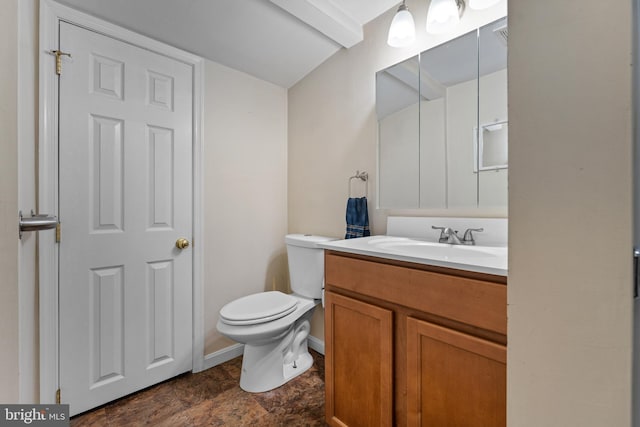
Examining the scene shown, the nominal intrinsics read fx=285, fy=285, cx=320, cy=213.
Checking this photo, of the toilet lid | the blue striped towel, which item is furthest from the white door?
the blue striped towel

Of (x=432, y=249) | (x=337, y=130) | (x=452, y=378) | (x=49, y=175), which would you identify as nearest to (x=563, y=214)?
(x=452, y=378)

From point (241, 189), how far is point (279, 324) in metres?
0.95

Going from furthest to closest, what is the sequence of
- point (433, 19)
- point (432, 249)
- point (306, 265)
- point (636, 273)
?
point (306, 265)
point (433, 19)
point (432, 249)
point (636, 273)

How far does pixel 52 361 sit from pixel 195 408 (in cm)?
69

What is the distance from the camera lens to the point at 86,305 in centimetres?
142

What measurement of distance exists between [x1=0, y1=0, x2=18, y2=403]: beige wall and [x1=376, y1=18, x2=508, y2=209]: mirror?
1.46 metres

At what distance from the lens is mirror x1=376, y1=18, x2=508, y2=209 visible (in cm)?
125

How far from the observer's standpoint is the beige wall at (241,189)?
1.85 metres

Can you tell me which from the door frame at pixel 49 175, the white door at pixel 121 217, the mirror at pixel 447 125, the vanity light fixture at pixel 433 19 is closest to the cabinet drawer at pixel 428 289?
the mirror at pixel 447 125

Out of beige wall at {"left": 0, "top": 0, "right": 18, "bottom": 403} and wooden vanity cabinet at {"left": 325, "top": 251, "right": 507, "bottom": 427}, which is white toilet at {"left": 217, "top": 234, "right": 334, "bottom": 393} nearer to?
wooden vanity cabinet at {"left": 325, "top": 251, "right": 507, "bottom": 427}

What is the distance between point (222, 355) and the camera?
6.24 feet

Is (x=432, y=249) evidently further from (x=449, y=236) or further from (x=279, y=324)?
(x=279, y=324)

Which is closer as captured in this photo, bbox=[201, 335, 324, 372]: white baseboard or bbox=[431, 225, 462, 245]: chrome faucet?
bbox=[431, 225, 462, 245]: chrome faucet

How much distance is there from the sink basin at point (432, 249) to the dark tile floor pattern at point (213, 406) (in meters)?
0.91
